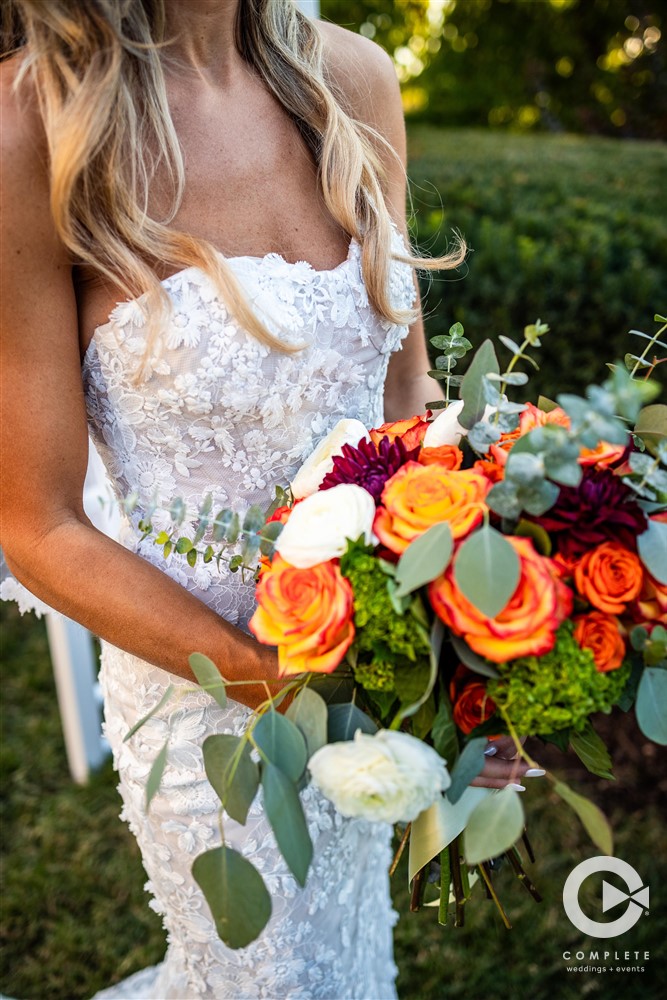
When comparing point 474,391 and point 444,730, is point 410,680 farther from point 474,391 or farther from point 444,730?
point 474,391

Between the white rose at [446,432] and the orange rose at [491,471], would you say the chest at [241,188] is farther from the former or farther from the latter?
the orange rose at [491,471]

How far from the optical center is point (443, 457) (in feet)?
4.23

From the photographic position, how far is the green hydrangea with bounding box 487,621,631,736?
108cm

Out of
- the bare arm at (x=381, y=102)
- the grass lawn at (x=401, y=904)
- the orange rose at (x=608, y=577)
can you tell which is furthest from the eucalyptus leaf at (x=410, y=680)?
the grass lawn at (x=401, y=904)

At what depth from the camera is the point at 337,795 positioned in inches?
40.3

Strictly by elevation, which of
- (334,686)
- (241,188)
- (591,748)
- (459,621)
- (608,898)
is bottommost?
(608,898)

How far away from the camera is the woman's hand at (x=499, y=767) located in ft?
4.57

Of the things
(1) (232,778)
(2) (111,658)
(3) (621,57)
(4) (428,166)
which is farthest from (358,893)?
(3) (621,57)

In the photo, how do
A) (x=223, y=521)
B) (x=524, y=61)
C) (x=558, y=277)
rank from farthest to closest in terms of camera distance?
(x=524, y=61), (x=558, y=277), (x=223, y=521)

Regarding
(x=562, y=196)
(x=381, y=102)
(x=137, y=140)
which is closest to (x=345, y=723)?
(x=137, y=140)

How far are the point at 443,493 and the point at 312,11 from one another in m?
1.73

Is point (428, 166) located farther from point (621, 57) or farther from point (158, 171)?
point (621, 57)

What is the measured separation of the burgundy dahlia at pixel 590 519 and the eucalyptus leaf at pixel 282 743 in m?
0.39

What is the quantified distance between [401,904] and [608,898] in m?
0.69
